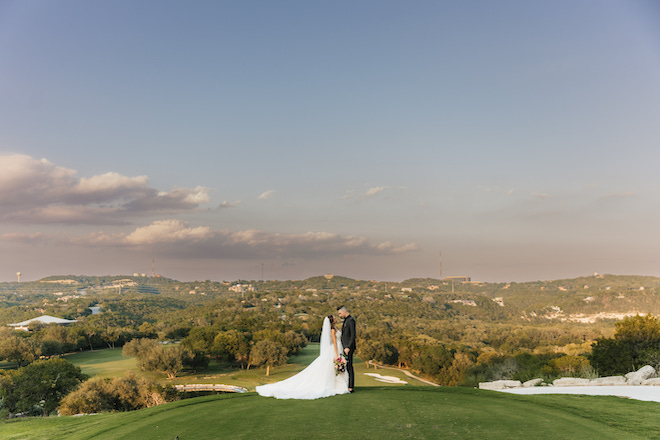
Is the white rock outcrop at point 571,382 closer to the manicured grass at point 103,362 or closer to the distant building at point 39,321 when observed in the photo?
the manicured grass at point 103,362

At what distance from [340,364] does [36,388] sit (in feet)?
124

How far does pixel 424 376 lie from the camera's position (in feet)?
202

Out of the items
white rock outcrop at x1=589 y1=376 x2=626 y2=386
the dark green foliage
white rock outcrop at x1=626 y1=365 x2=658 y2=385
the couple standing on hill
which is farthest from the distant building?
white rock outcrop at x1=626 y1=365 x2=658 y2=385

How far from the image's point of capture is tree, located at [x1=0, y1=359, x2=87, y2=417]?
32562 millimetres

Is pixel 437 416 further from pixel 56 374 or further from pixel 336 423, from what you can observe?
pixel 56 374

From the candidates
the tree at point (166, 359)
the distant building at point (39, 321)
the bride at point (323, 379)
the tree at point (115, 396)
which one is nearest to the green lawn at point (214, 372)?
the tree at point (166, 359)

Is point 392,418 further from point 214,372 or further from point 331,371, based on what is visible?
point 214,372

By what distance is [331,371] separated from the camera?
11.3 m

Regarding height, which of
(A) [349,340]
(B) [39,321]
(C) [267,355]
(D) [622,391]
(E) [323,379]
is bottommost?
(B) [39,321]

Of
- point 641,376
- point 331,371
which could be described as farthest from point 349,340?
point 641,376

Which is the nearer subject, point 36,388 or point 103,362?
point 36,388

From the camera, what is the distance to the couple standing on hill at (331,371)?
1116cm

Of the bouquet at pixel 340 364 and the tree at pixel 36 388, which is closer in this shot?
the bouquet at pixel 340 364

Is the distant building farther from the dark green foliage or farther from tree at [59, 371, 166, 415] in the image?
the dark green foliage
